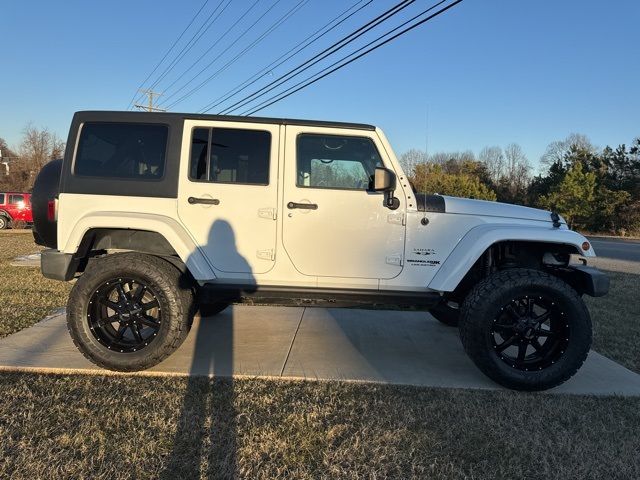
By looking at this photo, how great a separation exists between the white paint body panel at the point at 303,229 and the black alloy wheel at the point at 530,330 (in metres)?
0.51

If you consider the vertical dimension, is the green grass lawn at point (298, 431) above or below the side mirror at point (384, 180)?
below

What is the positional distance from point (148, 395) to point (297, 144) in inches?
91.5

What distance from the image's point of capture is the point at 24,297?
270 inches

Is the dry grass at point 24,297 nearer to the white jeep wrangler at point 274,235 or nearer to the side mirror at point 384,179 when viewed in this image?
the white jeep wrangler at point 274,235

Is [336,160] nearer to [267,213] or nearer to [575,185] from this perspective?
[267,213]

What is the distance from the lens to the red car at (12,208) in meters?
24.6

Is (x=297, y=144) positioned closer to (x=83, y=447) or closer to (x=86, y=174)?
(x=86, y=174)

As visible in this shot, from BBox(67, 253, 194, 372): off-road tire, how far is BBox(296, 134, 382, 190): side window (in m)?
1.46

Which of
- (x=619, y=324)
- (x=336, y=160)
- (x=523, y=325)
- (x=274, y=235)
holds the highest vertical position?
(x=336, y=160)

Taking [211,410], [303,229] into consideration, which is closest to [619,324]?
[303,229]

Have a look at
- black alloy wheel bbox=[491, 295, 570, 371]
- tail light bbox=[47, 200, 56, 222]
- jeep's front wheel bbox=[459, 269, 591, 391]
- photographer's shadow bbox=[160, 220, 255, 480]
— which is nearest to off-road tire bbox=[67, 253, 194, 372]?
photographer's shadow bbox=[160, 220, 255, 480]

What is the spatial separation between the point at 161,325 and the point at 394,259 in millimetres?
2032

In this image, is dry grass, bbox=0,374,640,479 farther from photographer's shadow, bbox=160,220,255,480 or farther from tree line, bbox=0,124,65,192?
tree line, bbox=0,124,65,192

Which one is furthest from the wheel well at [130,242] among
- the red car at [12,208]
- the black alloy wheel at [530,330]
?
the red car at [12,208]
